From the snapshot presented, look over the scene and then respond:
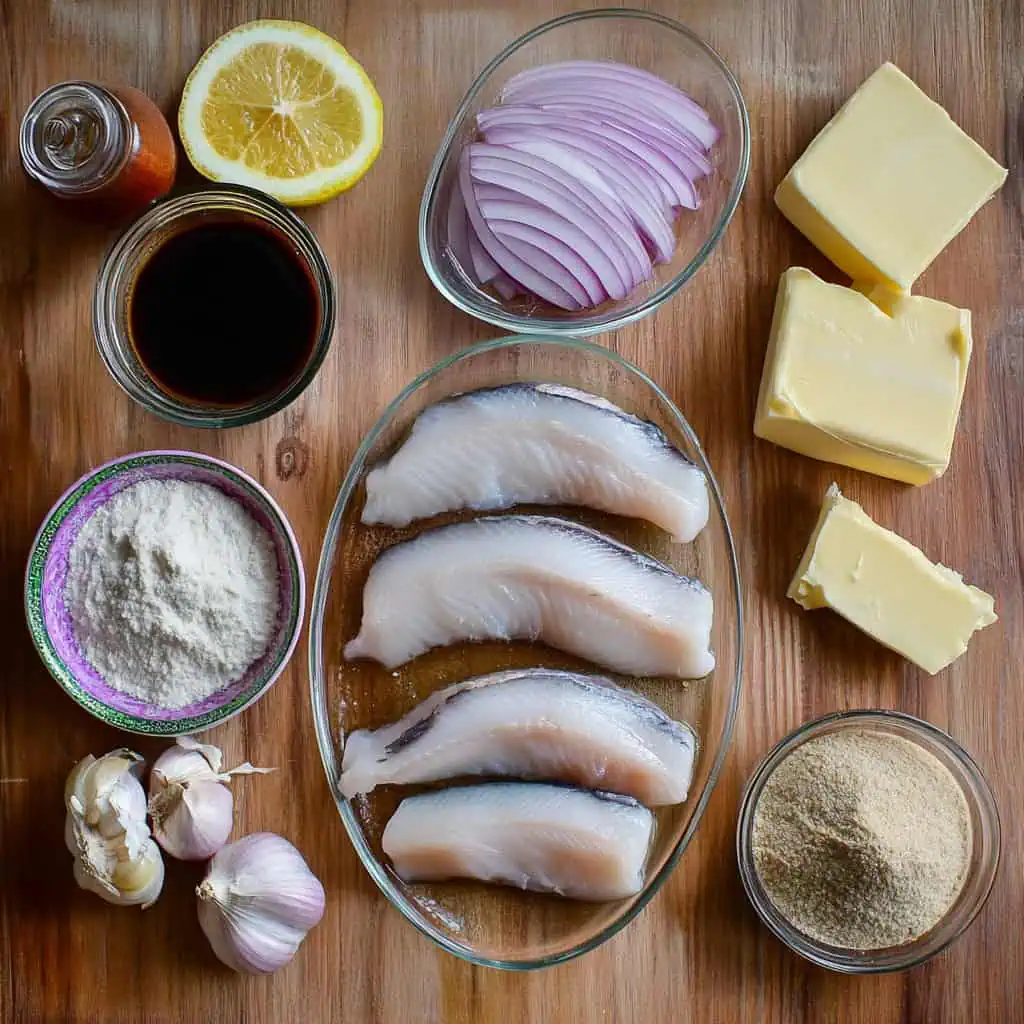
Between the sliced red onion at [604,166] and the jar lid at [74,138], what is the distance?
0.54 meters

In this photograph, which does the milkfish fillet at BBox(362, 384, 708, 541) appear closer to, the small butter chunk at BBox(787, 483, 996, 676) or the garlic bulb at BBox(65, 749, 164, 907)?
the small butter chunk at BBox(787, 483, 996, 676)

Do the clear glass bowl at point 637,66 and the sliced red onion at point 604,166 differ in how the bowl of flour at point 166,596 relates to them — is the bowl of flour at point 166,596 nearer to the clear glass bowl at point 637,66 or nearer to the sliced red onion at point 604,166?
the clear glass bowl at point 637,66

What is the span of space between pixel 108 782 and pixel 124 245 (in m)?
0.76

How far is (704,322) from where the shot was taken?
67.1 inches

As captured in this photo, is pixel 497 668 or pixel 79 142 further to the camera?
pixel 497 668

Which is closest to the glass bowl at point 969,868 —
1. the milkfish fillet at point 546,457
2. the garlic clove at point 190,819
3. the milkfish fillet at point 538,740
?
the milkfish fillet at point 538,740

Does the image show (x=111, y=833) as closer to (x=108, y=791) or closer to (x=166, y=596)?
(x=108, y=791)

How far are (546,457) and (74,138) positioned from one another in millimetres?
783

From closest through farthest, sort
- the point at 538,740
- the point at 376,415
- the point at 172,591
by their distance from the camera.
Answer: the point at 172,591, the point at 538,740, the point at 376,415

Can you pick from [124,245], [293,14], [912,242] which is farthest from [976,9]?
[124,245]

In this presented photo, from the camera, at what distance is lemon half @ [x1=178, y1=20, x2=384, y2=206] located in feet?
5.22

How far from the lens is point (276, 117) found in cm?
158

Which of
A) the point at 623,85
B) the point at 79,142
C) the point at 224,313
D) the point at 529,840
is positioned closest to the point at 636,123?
the point at 623,85

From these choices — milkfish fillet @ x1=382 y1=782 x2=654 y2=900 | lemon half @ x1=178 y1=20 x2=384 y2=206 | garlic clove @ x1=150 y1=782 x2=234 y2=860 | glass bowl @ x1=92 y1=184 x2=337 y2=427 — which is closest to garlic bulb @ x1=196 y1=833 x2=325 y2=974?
garlic clove @ x1=150 y1=782 x2=234 y2=860
